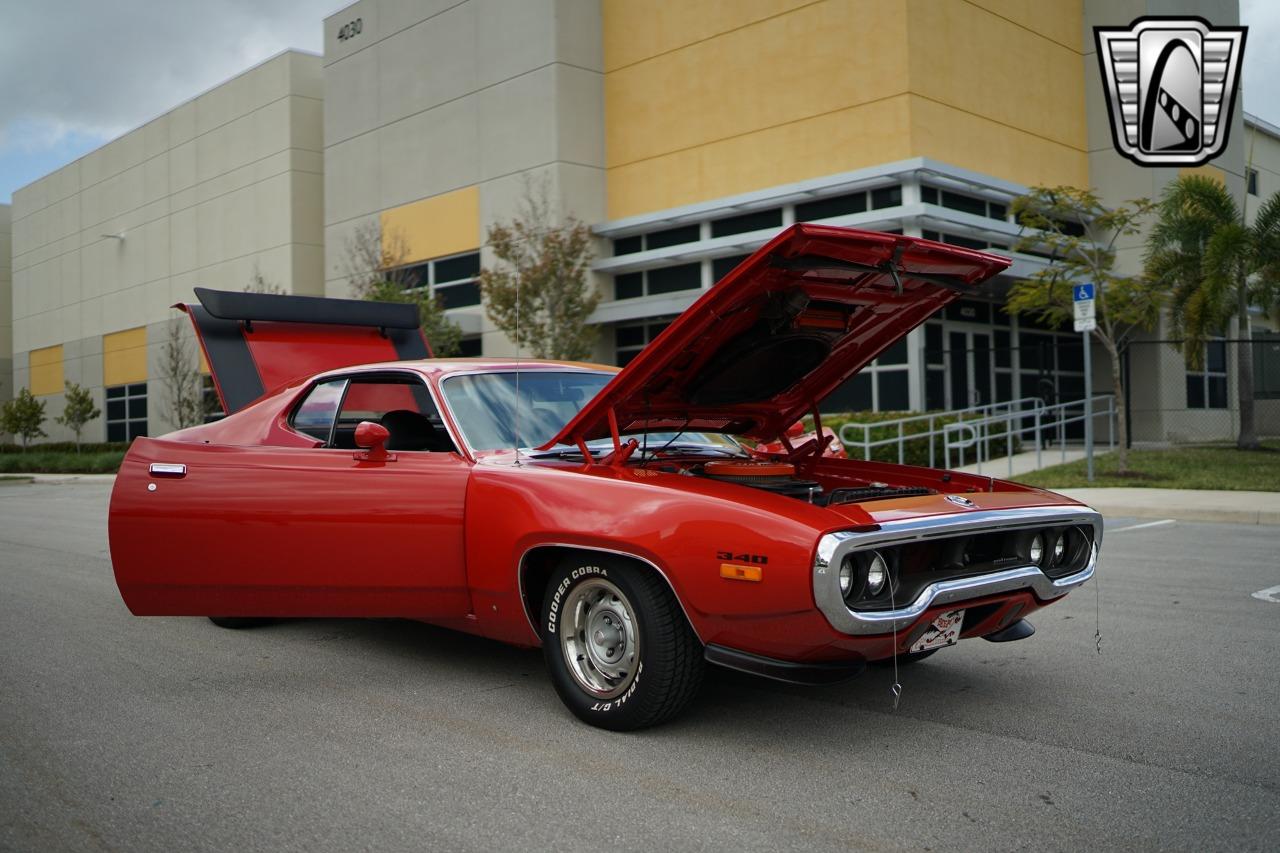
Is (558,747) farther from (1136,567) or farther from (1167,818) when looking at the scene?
(1136,567)

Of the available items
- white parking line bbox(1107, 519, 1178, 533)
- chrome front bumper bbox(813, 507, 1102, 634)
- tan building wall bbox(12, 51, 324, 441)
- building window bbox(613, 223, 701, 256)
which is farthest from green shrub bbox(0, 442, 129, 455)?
chrome front bumper bbox(813, 507, 1102, 634)

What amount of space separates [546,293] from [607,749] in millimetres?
20708

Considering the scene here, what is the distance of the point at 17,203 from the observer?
56406mm

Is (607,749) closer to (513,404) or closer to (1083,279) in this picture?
(513,404)

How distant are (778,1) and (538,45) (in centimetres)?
667

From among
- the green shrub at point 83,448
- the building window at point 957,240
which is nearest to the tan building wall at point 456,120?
the building window at point 957,240

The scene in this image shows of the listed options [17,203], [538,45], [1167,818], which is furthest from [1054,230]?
[17,203]

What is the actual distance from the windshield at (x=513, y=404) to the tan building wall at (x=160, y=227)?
106ft

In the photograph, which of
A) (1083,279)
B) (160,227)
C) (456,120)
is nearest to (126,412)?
(160,227)

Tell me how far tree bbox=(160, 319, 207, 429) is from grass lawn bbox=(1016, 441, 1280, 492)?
26979 mm

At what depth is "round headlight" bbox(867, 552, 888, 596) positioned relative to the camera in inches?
151

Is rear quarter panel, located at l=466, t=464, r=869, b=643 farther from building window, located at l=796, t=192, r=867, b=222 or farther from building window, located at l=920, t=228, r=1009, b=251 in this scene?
building window, located at l=796, t=192, r=867, b=222

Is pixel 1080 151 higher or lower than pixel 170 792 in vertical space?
higher

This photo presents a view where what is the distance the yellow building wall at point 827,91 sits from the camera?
72.4 ft
